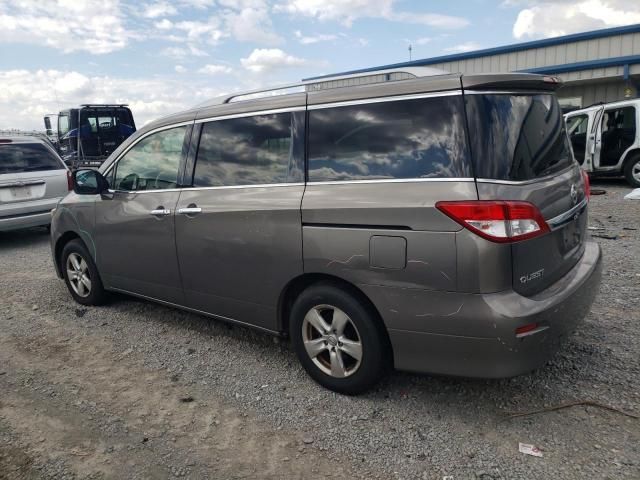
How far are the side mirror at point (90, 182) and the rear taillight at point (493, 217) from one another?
3190 millimetres

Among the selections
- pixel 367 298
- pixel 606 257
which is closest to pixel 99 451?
pixel 367 298

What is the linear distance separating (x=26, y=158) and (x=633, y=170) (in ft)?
38.8

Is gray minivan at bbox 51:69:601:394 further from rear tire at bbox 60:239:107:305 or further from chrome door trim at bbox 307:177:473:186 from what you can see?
rear tire at bbox 60:239:107:305

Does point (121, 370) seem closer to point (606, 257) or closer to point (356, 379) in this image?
point (356, 379)

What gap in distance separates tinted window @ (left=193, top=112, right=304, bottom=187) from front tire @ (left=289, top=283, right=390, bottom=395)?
795 millimetres

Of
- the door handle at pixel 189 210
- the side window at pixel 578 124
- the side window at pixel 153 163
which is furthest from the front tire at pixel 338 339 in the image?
the side window at pixel 578 124

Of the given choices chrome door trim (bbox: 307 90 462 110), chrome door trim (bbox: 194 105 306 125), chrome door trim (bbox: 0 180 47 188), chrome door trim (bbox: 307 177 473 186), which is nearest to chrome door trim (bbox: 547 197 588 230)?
chrome door trim (bbox: 307 177 473 186)

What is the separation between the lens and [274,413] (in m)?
3.04

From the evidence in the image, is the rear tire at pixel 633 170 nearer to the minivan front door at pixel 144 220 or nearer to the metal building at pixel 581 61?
the metal building at pixel 581 61

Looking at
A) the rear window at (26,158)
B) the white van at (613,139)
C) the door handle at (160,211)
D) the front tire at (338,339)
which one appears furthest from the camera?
the white van at (613,139)

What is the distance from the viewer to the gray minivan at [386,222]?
8.35ft

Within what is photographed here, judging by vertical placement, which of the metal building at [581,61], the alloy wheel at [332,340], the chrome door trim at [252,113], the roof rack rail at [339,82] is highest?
the metal building at [581,61]

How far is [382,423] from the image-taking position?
2.89 metres

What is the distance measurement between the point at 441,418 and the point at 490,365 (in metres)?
0.53
